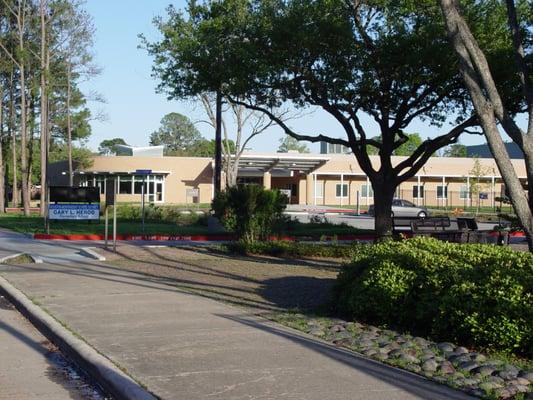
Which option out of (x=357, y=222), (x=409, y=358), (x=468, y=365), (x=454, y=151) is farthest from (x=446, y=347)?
(x=454, y=151)

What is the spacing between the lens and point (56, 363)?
312 inches

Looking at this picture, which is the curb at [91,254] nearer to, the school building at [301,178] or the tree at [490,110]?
the tree at [490,110]

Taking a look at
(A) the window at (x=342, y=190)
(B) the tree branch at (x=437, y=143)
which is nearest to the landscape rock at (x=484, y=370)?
(B) the tree branch at (x=437, y=143)

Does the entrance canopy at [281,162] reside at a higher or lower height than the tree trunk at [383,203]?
higher

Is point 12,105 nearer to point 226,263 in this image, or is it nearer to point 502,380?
point 226,263

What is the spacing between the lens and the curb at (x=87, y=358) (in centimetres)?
625

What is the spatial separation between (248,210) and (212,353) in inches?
538

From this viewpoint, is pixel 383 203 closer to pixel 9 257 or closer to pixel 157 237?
pixel 157 237

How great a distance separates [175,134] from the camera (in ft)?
486

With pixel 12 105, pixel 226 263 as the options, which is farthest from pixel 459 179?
pixel 226 263

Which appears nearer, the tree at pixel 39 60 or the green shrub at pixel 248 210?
the green shrub at pixel 248 210

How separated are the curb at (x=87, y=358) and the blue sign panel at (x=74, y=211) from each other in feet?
63.1

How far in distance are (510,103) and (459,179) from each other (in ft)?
171

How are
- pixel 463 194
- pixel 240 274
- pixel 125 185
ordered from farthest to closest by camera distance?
pixel 463 194, pixel 125 185, pixel 240 274
